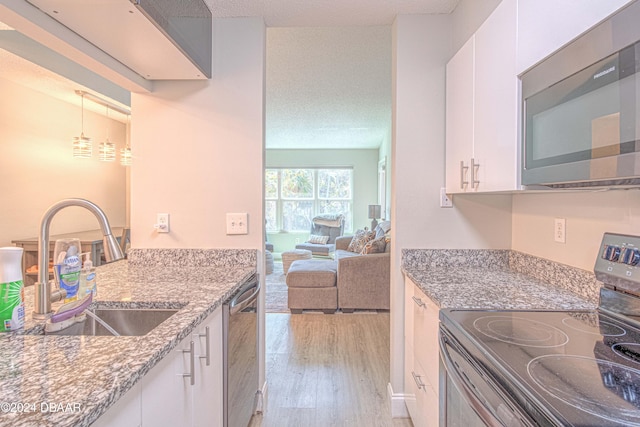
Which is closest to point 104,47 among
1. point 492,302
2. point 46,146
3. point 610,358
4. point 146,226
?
point 146,226

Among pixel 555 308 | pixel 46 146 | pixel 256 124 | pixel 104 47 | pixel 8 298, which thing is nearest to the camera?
pixel 8 298

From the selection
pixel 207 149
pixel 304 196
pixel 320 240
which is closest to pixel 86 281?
pixel 207 149

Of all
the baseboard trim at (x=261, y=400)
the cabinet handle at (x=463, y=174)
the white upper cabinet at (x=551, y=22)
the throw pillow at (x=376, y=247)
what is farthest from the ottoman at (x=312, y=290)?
the white upper cabinet at (x=551, y=22)

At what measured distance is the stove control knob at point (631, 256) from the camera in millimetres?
1084

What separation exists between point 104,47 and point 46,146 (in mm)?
3193

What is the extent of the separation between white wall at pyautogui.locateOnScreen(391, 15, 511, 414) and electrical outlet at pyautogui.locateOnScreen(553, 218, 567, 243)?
424 mm

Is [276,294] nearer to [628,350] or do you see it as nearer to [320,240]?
[320,240]

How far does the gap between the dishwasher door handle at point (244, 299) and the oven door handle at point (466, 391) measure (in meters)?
0.89

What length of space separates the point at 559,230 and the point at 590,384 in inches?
38.6

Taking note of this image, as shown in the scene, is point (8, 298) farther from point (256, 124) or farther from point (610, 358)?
point (610, 358)

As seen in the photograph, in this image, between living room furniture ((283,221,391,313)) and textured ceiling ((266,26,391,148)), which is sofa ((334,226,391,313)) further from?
textured ceiling ((266,26,391,148))

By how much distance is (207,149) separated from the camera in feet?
6.65

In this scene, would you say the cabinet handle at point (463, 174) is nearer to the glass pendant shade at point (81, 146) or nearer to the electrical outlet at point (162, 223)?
the electrical outlet at point (162, 223)

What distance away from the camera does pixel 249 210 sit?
2035 millimetres
